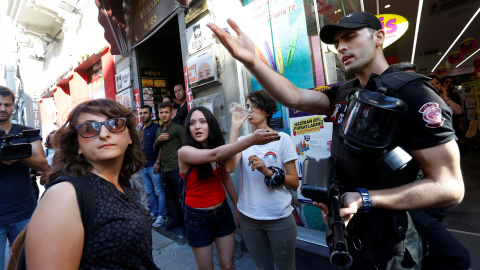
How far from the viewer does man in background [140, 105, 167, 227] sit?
4602mm

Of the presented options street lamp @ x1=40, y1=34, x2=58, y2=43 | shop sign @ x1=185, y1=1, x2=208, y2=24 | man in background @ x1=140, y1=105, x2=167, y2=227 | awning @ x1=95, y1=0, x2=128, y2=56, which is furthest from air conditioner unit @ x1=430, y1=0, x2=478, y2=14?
street lamp @ x1=40, y1=34, x2=58, y2=43

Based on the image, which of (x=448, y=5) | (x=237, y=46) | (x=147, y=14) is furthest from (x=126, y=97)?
(x=448, y=5)

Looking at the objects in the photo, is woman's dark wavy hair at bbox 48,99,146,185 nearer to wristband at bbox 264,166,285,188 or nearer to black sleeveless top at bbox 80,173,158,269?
black sleeveless top at bbox 80,173,158,269

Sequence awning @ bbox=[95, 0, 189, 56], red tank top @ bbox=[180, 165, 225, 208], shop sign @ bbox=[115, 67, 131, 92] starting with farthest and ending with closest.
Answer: shop sign @ bbox=[115, 67, 131, 92], awning @ bbox=[95, 0, 189, 56], red tank top @ bbox=[180, 165, 225, 208]

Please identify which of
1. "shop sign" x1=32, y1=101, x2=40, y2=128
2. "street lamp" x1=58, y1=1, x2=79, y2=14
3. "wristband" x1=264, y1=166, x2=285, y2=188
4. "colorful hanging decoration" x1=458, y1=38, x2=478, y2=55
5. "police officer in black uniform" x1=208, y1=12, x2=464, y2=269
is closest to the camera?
"police officer in black uniform" x1=208, y1=12, x2=464, y2=269

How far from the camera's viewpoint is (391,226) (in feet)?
3.89

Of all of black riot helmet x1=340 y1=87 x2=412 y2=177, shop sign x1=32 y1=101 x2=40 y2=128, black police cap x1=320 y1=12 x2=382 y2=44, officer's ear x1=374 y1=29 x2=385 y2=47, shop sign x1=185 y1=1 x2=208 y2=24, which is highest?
shop sign x1=32 y1=101 x2=40 y2=128

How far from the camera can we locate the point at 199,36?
3930 millimetres

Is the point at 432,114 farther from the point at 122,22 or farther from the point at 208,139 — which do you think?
the point at 122,22

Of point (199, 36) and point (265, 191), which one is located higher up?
point (199, 36)

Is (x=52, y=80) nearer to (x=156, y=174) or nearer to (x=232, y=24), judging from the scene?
(x=156, y=174)

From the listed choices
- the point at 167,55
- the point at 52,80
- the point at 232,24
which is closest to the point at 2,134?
the point at 232,24

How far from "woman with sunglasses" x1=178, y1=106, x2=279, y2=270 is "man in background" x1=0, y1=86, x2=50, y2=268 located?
1.42 m

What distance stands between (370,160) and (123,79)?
21.2 feet
